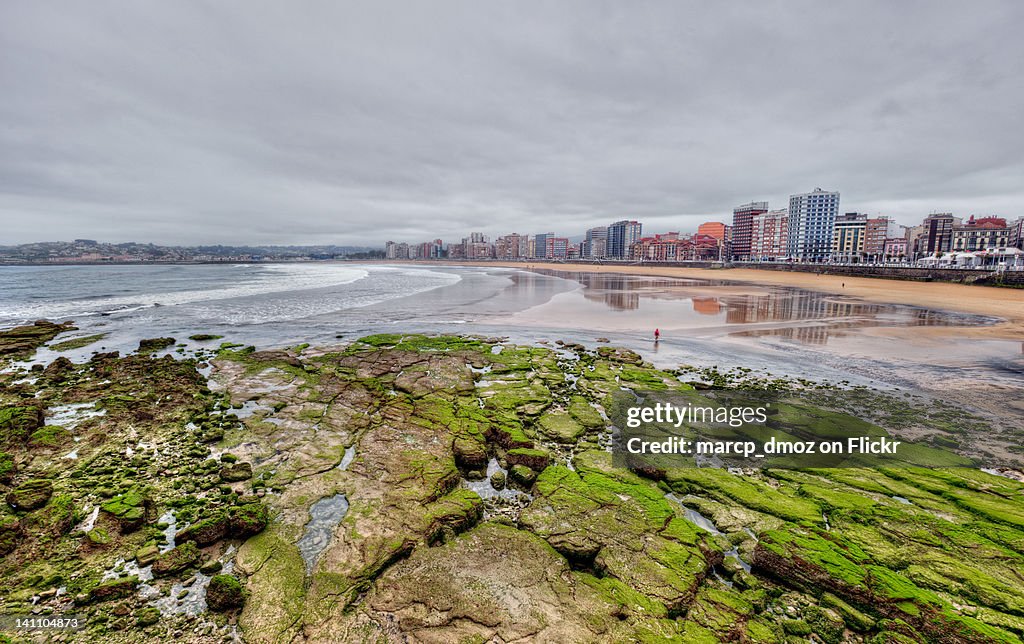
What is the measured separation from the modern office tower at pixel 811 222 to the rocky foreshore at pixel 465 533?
16013 centimetres

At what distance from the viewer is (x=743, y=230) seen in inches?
6176

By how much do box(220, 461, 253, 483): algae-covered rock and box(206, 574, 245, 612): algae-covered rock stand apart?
10.0 ft

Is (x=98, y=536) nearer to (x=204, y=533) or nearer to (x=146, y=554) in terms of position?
(x=146, y=554)

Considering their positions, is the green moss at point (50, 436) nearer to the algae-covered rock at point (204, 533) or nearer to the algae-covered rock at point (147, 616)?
the algae-covered rock at point (204, 533)

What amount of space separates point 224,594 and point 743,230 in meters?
182

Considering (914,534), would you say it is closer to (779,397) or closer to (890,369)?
(779,397)

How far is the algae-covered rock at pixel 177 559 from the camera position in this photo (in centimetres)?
572

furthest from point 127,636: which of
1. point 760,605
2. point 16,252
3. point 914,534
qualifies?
point 16,252

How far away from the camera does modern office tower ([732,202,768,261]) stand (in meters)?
154

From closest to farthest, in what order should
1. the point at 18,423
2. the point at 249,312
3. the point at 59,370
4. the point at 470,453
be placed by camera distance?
the point at 470,453 < the point at 18,423 < the point at 59,370 < the point at 249,312

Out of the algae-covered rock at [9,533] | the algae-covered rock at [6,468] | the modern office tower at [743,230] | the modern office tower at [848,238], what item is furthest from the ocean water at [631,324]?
the modern office tower at [743,230]

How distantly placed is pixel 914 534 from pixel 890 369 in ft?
42.3

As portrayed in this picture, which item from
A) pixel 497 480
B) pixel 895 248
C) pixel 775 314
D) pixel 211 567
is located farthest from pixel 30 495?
pixel 895 248

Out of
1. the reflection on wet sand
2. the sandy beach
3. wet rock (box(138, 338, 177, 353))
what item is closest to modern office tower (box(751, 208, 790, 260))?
the sandy beach
